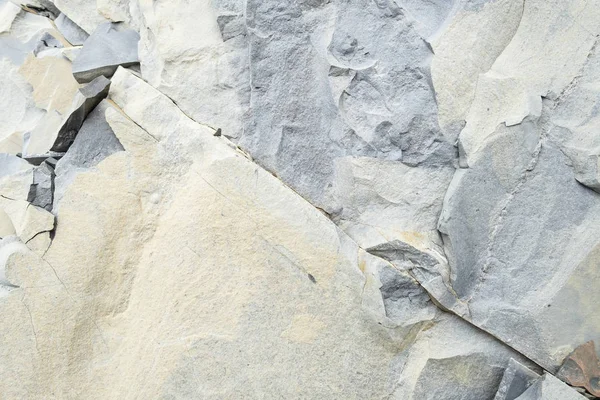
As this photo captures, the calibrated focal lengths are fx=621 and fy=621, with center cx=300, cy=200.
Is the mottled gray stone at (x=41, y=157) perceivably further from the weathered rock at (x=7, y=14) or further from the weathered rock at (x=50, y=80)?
the weathered rock at (x=7, y=14)

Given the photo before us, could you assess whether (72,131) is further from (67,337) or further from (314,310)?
(314,310)

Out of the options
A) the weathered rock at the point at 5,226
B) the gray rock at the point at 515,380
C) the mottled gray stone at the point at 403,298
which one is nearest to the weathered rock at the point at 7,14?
the weathered rock at the point at 5,226

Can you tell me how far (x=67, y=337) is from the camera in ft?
6.15

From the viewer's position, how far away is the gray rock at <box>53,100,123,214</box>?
198 centimetres

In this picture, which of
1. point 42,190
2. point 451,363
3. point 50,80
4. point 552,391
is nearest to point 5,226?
point 42,190

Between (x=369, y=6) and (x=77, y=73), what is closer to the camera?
(x=369, y=6)

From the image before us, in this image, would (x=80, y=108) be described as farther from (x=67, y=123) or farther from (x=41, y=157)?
(x=41, y=157)

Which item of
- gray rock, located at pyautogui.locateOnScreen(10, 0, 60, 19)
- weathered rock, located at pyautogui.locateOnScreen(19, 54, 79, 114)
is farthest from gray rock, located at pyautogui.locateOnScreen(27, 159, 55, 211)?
gray rock, located at pyautogui.locateOnScreen(10, 0, 60, 19)

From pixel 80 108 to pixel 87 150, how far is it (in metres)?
0.14

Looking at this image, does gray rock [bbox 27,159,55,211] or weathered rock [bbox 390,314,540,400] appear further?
gray rock [bbox 27,159,55,211]

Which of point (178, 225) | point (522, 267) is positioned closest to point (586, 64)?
point (522, 267)

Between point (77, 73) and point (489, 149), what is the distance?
54.2 inches

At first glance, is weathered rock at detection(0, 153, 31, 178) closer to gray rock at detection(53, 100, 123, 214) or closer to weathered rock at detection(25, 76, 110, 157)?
weathered rock at detection(25, 76, 110, 157)

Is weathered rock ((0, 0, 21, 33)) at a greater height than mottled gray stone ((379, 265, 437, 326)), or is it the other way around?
weathered rock ((0, 0, 21, 33))
